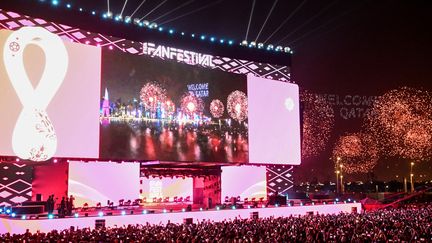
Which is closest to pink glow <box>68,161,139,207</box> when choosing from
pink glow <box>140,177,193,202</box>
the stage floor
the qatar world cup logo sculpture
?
the qatar world cup logo sculpture

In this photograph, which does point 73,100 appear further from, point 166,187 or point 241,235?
point 241,235

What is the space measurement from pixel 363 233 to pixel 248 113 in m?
18.4

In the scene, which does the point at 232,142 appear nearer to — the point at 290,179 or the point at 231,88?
the point at 231,88

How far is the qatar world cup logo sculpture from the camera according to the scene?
22.2 m

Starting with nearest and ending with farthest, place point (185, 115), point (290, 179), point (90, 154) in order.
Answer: point (90, 154) → point (185, 115) → point (290, 179)

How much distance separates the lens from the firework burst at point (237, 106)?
3028 cm

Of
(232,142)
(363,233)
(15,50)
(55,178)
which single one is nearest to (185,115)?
(232,142)

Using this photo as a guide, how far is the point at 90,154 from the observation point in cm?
2411

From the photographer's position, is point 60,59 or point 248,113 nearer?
point 60,59

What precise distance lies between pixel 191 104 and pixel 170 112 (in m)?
1.56

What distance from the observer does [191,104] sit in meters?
28.7

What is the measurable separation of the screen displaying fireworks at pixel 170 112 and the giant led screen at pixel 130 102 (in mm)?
58

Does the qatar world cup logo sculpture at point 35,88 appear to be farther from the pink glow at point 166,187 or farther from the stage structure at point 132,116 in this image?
the pink glow at point 166,187

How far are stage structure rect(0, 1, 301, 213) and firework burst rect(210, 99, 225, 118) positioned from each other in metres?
0.06
